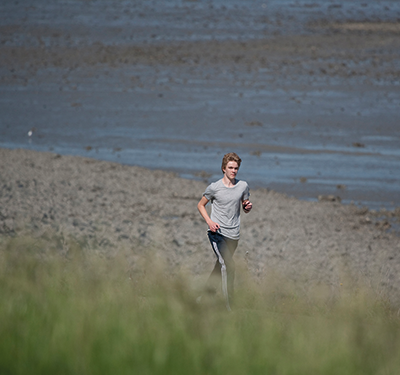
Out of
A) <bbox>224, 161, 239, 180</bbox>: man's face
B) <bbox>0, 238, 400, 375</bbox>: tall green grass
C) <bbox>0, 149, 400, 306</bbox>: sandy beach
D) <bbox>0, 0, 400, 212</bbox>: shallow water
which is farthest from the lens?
<bbox>0, 0, 400, 212</bbox>: shallow water

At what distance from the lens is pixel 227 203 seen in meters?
4.45

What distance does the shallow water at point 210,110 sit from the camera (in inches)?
654

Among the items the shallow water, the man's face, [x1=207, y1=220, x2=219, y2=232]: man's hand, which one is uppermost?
the shallow water

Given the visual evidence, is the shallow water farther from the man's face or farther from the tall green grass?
the man's face

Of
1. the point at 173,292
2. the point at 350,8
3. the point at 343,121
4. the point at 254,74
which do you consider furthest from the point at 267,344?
the point at 350,8

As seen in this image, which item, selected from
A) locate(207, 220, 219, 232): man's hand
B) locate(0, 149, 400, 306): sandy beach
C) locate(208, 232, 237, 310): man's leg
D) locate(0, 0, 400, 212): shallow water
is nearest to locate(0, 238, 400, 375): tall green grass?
locate(208, 232, 237, 310): man's leg

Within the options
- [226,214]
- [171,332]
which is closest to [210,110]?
[226,214]

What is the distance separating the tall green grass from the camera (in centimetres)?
356

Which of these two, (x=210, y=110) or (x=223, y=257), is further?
(x=210, y=110)

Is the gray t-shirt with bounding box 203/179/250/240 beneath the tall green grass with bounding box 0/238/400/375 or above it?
above

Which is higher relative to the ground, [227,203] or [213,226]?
[227,203]

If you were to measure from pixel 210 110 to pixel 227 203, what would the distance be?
18341 millimetres

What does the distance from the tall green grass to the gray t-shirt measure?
48 centimetres

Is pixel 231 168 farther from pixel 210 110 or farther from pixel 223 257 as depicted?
pixel 210 110
